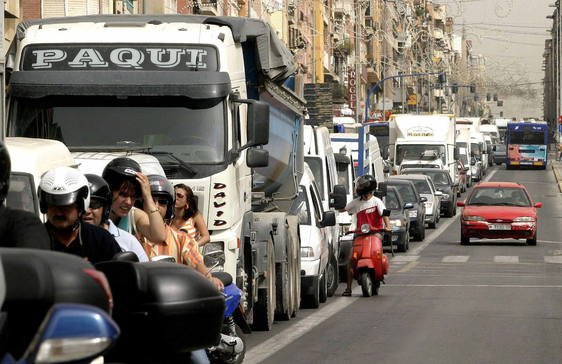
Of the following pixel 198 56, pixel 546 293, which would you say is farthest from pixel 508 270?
pixel 198 56

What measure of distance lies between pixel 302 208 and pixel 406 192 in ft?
67.4

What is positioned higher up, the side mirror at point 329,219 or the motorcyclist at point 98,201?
the motorcyclist at point 98,201

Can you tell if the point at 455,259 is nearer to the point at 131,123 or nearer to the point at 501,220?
the point at 501,220

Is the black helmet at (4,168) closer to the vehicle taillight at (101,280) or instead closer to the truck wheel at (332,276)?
the vehicle taillight at (101,280)

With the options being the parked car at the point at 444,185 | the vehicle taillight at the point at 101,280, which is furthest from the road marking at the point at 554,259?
the vehicle taillight at the point at 101,280

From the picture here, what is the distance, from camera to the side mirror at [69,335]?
2.79 m

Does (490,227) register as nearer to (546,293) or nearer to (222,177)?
(546,293)

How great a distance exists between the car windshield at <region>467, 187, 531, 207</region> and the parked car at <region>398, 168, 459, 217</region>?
1436 centimetres

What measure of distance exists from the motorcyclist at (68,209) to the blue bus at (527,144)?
310 feet

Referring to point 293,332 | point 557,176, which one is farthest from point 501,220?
point 557,176

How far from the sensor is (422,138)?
59.2 m

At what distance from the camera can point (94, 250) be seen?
6016 millimetres

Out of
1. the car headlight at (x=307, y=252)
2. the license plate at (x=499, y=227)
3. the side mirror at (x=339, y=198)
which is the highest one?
the side mirror at (x=339, y=198)

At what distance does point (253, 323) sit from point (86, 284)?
12588 mm
